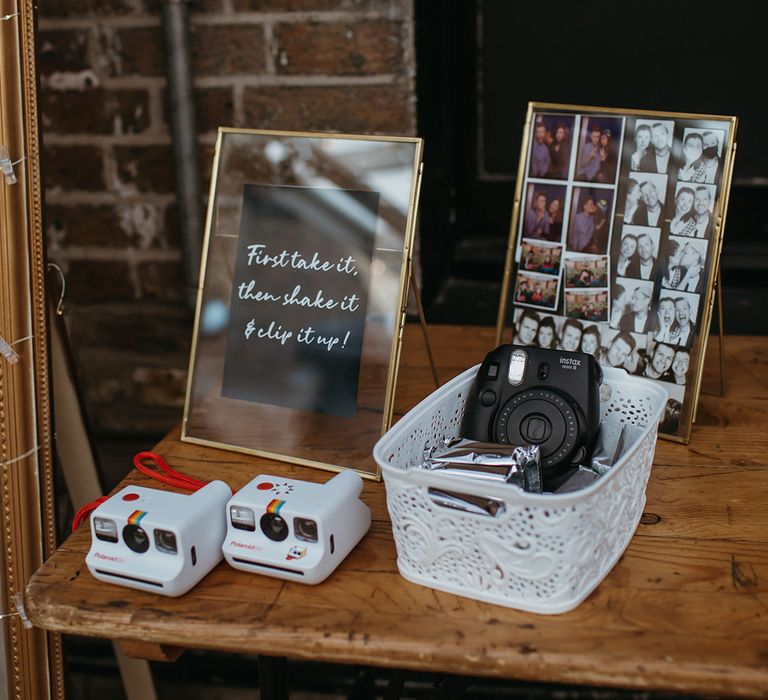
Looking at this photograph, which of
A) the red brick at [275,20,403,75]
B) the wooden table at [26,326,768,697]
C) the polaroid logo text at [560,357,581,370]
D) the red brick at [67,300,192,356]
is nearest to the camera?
the wooden table at [26,326,768,697]

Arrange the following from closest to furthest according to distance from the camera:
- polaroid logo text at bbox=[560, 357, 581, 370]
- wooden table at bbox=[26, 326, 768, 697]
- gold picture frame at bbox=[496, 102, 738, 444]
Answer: wooden table at bbox=[26, 326, 768, 697] → polaroid logo text at bbox=[560, 357, 581, 370] → gold picture frame at bbox=[496, 102, 738, 444]

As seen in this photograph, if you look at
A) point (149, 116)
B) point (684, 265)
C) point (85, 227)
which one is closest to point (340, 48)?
point (149, 116)

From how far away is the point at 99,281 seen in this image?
1.57 metres

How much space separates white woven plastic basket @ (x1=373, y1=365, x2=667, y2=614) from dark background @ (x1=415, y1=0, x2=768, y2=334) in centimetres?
74

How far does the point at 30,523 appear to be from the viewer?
103 cm

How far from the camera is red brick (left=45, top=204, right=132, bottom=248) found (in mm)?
1530

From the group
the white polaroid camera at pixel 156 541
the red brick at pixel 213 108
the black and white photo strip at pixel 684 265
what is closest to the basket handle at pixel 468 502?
the white polaroid camera at pixel 156 541

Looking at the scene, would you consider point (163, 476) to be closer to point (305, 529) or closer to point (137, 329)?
point (305, 529)

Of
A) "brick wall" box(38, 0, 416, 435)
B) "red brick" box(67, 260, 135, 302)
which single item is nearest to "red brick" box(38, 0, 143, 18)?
"brick wall" box(38, 0, 416, 435)

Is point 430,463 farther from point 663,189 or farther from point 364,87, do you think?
point 364,87

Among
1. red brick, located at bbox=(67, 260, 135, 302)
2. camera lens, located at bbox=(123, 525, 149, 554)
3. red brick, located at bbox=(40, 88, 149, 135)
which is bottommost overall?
camera lens, located at bbox=(123, 525, 149, 554)

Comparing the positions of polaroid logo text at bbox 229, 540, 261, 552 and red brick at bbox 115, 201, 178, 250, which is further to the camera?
red brick at bbox 115, 201, 178, 250

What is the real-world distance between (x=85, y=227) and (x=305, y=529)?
3.15 feet

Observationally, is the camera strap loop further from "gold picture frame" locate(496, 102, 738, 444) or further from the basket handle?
Answer: "gold picture frame" locate(496, 102, 738, 444)
